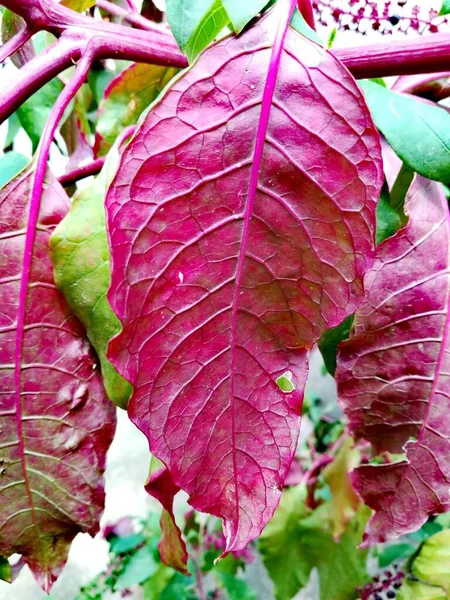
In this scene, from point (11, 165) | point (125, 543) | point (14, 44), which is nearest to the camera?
point (14, 44)

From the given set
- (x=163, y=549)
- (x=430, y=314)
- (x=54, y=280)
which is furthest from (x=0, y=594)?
(x=430, y=314)

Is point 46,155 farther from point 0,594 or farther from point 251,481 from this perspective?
point 0,594

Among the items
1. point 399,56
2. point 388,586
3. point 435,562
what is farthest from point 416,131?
point 388,586

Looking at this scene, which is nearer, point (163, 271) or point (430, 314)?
point (163, 271)

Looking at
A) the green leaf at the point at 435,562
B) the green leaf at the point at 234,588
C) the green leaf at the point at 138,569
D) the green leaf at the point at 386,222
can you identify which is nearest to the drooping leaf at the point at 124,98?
the green leaf at the point at 386,222

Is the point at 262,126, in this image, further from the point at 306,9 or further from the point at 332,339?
the point at 332,339

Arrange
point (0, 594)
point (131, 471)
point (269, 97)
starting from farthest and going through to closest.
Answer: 1. point (131, 471)
2. point (0, 594)
3. point (269, 97)
